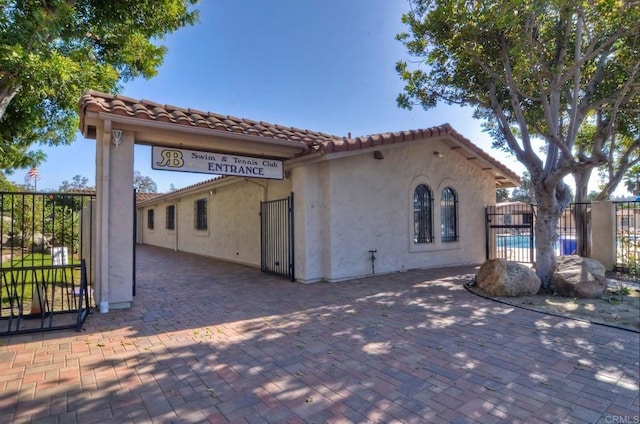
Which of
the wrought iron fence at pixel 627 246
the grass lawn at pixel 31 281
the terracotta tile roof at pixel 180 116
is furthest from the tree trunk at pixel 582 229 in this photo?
the grass lawn at pixel 31 281

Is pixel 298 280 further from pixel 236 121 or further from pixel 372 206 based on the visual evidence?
pixel 236 121

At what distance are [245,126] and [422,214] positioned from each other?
6277mm

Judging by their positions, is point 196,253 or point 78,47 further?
point 196,253

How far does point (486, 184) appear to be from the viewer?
12.9 metres

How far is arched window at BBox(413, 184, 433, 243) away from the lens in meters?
10.8

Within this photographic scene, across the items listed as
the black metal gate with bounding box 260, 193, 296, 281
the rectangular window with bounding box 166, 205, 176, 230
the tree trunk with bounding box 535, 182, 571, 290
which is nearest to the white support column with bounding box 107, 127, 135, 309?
the black metal gate with bounding box 260, 193, 296, 281

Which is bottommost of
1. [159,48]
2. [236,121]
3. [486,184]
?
[486,184]

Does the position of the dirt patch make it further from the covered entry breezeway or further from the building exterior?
Answer: the covered entry breezeway

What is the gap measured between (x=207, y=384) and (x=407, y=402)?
6.29ft

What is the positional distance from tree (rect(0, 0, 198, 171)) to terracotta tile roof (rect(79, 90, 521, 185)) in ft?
2.78

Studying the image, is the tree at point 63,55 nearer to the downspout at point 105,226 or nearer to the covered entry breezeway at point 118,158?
the covered entry breezeway at point 118,158

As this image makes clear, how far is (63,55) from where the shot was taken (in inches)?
316

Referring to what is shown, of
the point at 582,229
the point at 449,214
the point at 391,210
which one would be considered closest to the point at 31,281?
the point at 391,210

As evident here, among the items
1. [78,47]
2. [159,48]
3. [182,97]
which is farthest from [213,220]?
[78,47]
